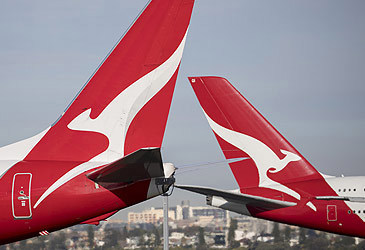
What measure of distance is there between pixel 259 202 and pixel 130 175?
12.2 metres

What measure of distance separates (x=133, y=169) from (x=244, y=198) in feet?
38.4

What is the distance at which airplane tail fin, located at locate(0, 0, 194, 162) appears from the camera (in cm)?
Answer: 1123

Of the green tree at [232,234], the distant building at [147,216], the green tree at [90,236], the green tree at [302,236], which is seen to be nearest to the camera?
the green tree at [90,236]

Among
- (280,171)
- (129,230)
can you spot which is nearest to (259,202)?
(280,171)

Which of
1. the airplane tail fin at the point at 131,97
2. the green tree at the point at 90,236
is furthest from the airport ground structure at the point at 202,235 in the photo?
the airplane tail fin at the point at 131,97

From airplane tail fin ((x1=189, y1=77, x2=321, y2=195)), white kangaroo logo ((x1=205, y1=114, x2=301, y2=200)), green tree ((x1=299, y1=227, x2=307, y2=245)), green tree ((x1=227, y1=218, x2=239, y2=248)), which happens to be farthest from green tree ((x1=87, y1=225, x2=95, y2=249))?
green tree ((x1=299, y1=227, x2=307, y2=245))

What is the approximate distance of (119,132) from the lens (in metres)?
11.3

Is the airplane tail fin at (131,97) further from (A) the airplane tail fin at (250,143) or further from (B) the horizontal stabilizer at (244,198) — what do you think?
(A) the airplane tail fin at (250,143)

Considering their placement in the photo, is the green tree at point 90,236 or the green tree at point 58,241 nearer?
the green tree at point 58,241

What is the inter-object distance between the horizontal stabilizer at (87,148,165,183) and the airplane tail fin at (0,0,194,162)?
1092 mm

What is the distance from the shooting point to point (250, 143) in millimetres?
23266

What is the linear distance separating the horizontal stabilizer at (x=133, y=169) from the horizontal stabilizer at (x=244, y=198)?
9.65 meters

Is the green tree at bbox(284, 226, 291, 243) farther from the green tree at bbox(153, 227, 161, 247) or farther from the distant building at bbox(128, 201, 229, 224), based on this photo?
the green tree at bbox(153, 227, 161, 247)

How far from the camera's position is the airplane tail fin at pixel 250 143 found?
899 inches
